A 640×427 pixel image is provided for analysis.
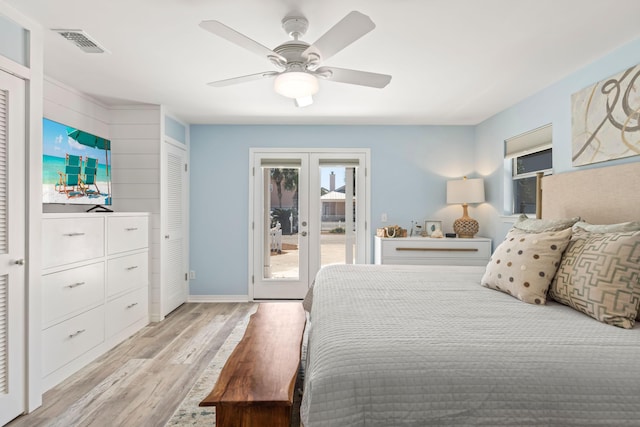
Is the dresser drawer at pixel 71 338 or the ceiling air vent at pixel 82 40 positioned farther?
the dresser drawer at pixel 71 338

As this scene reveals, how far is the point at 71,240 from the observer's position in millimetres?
2551

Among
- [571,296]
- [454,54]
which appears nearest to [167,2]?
[454,54]

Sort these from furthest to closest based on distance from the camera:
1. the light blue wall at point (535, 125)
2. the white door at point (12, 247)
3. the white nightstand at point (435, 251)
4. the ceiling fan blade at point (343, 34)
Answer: the white nightstand at point (435, 251), the light blue wall at point (535, 125), the white door at point (12, 247), the ceiling fan blade at point (343, 34)

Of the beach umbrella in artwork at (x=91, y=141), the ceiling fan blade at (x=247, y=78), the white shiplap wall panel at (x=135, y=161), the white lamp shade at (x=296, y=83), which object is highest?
the ceiling fan blade at (x=247, y=78)

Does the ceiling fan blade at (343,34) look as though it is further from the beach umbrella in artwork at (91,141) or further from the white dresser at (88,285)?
the beach umbrella in artwork at (91,141)

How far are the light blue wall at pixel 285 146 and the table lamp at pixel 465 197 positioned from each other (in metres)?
0.32

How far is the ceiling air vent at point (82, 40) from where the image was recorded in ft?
7.37

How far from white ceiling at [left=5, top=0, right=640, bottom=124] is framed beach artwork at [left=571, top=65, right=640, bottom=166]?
256mm

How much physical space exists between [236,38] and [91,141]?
7.38 feet

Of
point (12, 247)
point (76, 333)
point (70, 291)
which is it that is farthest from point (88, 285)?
point (12, 247)

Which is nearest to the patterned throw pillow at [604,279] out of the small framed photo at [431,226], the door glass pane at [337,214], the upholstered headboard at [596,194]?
the upholstered headboard at [596,194]

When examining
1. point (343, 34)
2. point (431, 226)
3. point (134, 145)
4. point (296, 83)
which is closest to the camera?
point (343, 34)

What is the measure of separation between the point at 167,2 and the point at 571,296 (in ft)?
8.44

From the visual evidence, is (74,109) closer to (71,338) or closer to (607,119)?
(71,338)
